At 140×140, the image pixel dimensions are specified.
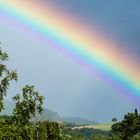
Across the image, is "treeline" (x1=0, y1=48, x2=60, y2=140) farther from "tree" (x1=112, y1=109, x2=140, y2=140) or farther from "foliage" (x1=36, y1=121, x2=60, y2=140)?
"tree" (x1=112, y1=109, x2=140, y2=140)

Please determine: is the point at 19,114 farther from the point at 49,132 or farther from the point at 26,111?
the point at 49,132

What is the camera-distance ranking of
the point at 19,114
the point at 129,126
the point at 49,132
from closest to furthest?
the point at 19,114 → the point at 49,132 → the point at 129,126

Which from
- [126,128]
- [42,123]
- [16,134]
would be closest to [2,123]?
[16,134]

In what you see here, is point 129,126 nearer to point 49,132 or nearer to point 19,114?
point 49,132

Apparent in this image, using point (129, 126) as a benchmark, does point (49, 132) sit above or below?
below

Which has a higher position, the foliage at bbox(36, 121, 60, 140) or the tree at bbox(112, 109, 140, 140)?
the tree at bbox(112, 109, 140, 140)

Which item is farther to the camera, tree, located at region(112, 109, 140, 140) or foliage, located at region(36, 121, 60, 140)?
tree, located at region(112, 109, 140, 140)

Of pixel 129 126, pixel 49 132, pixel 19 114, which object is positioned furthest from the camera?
pixel 129 126

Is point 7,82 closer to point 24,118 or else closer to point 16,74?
point 16,74

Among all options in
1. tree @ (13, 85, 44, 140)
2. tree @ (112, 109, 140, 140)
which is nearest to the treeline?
tree @ (13, 85, 44, 140)

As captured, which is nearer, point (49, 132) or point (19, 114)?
point (19, 114)

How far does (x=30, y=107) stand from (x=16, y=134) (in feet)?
25.0

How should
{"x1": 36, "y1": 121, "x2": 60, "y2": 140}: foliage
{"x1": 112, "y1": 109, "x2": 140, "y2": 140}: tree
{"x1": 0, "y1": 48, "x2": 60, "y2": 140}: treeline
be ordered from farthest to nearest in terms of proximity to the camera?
{"x1": 112, "y1": 109, "x2": 140, "y2": 140}: tree → {"x1": 36, "y1": 121, "x2": 60, "y2": 140}: foliage → {"x1": 0, "y1": 48, "x2": 60, "y2": 140}: treeline

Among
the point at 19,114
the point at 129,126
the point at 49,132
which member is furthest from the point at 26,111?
the point at 129,126
